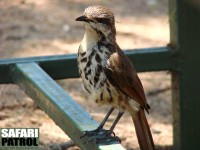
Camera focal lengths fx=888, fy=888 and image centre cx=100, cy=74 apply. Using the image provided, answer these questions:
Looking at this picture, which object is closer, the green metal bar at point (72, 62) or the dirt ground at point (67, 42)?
the green metal bar at point (72, 62)

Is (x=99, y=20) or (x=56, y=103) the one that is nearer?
(x=99, y=20)

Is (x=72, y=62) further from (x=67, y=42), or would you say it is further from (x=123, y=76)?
(x=67, y=42)

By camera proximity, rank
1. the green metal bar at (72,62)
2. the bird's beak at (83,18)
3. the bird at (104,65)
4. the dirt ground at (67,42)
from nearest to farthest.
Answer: the bird's beak at (83,18), the bird at (104,65), the green metal bar at (72,62), the dirt ground at (67,42)

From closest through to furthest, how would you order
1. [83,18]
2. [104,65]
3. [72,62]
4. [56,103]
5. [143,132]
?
[83,18] → [104,65] → [56,103] → [143,132] → [72,62]

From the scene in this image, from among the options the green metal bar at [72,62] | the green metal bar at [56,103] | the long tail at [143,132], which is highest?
the green metal bar at [72,62]

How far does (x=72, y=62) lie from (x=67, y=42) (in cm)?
214

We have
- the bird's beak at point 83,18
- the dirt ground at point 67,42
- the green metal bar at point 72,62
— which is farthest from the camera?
the dirt ground at point 67,42

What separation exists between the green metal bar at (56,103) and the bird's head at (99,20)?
439 mm

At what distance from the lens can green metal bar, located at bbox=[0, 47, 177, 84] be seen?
553 centimetres

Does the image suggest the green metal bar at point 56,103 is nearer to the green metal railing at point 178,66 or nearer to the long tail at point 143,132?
the green metal railing at point 178,66

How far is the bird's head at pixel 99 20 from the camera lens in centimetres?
442

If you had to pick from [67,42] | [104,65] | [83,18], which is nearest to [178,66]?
[104,65]

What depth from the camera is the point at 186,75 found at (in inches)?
221

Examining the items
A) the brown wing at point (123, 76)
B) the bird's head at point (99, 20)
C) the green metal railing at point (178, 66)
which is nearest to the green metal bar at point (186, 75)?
the green metal railing at point (178, 66)
